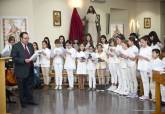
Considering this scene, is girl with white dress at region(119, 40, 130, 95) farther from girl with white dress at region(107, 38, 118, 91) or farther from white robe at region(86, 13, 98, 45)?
white robe at region(86, 13, 98, 45)

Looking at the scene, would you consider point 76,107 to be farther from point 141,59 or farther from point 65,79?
point 65,79

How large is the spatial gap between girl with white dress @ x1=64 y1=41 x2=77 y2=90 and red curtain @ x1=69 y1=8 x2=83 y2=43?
176 cm

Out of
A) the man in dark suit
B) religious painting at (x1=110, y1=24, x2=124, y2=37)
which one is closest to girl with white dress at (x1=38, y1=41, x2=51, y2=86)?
the man in dark suit

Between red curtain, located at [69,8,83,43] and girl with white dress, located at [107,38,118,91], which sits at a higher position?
red curtain, located at [69,8,83,43]

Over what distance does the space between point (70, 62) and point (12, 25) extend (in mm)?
2338

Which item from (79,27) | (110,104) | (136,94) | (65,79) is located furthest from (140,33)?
(110,104)

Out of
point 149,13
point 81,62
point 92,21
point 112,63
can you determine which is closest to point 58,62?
point 81,62

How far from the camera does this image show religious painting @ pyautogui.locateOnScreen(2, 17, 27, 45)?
11.0m

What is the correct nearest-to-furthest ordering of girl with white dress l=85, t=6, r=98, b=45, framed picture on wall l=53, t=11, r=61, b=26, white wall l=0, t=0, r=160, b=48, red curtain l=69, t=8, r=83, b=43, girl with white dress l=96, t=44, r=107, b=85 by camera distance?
girl with white dress l=96, t=44, r=107, b=85, white wall l=0, t=0, r=160, b=48, framed picture on wall l=53, t=11, r=61, b=26, red curtain l=69, t=8, r=83, b=43, girl with white dress l=85, t=6, r=98, b=45

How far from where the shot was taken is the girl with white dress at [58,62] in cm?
1010

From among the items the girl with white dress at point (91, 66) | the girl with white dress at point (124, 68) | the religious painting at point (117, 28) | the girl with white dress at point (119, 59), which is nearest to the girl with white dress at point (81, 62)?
the girl with white dress at point (91, 66)

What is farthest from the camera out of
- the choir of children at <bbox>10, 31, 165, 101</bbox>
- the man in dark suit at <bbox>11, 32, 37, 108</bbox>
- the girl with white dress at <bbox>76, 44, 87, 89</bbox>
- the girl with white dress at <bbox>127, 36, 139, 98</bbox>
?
the girl with white dress at <bbox>76, 44, 87, 89</bbox>

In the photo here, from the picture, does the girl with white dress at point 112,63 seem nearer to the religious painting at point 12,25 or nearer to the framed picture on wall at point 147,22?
the religious painting at point 12,25

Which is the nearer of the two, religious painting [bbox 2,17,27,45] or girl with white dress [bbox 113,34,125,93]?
girl with white dress [bbox 113,34,125,93]
